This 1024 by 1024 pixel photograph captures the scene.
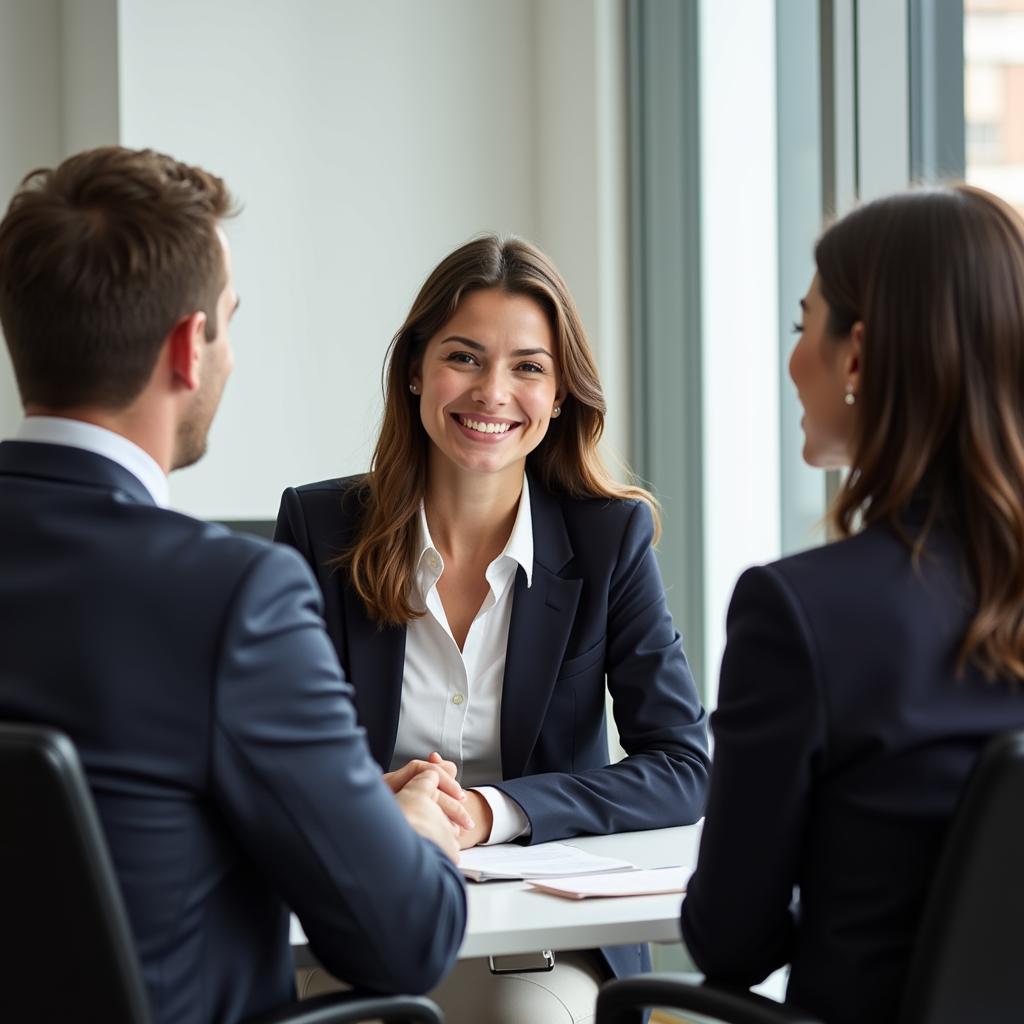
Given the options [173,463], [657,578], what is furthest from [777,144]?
[173,463]

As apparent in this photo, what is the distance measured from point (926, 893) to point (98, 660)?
2.58 ft

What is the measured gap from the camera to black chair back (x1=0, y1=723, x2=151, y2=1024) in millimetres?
1123

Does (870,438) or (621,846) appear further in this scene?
(621,846)

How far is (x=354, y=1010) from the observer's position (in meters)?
1.37

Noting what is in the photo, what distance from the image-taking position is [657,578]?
8.10 ft

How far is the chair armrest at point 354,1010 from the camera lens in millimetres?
1331

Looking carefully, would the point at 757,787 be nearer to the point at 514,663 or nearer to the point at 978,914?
the point at 978,914

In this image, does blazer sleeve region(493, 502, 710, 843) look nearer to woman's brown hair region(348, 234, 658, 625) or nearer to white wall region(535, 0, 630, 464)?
woman's brown hair region(348, 234, 658, 625)

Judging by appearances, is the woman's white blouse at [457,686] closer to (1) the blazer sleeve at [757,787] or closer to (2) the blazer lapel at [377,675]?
(2) the blazer lapel at [377,675]

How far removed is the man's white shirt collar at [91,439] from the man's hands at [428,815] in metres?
0.54

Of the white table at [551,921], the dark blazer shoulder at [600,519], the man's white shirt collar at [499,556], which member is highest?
the dark blazer shoulder at [600,519]

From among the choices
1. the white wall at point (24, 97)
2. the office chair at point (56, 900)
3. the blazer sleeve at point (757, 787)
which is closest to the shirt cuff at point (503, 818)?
the blazer sleeve at point (757, 787)

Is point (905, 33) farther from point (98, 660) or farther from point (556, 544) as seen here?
point (98, 660)

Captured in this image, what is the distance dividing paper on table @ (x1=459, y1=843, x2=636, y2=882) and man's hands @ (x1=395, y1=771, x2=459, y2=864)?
0.04 meters
